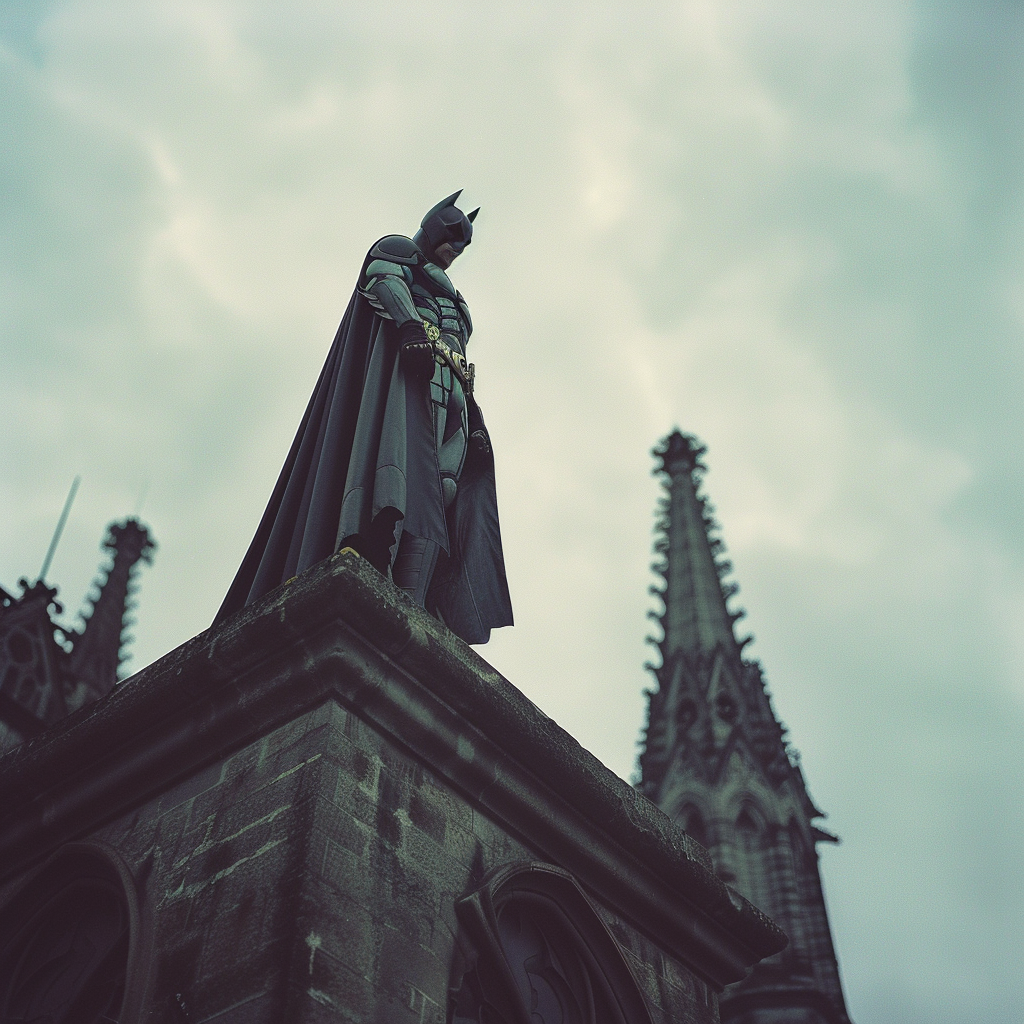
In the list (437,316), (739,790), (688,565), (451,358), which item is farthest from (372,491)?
(688,565)

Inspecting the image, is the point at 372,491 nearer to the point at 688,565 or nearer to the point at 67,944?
the point at 67,944

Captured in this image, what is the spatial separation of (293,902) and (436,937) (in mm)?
665

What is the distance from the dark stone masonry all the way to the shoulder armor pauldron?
258 cm

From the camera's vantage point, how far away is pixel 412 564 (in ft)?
22.0

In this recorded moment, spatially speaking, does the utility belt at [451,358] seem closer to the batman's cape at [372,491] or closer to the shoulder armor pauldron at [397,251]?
the batman's cape at [372,491]

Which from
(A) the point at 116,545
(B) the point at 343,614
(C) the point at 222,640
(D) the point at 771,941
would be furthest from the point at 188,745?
(A) the point at 116,545

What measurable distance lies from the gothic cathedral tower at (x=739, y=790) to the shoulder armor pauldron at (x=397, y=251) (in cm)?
2222

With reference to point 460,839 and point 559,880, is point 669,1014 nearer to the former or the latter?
point 559,880

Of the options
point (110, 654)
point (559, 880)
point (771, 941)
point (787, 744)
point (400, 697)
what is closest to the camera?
point (400, 697)

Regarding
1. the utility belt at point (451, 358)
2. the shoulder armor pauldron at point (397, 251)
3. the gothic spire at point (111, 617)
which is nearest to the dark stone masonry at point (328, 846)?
the utility belt at point (451, 358)

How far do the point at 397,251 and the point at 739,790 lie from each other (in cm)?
2593

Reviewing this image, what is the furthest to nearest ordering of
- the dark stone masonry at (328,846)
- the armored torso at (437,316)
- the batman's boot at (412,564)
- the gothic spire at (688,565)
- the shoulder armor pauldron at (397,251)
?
the gothic spire at (688,565) → the shoulder armor pauldron at (397,251) → the armored torso at (437,316) → the batman's boot at (412,564) → the dark stone masonry at (328,846)

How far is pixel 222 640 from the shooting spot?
5.59 metres

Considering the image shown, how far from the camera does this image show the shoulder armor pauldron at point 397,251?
25.1 ft
